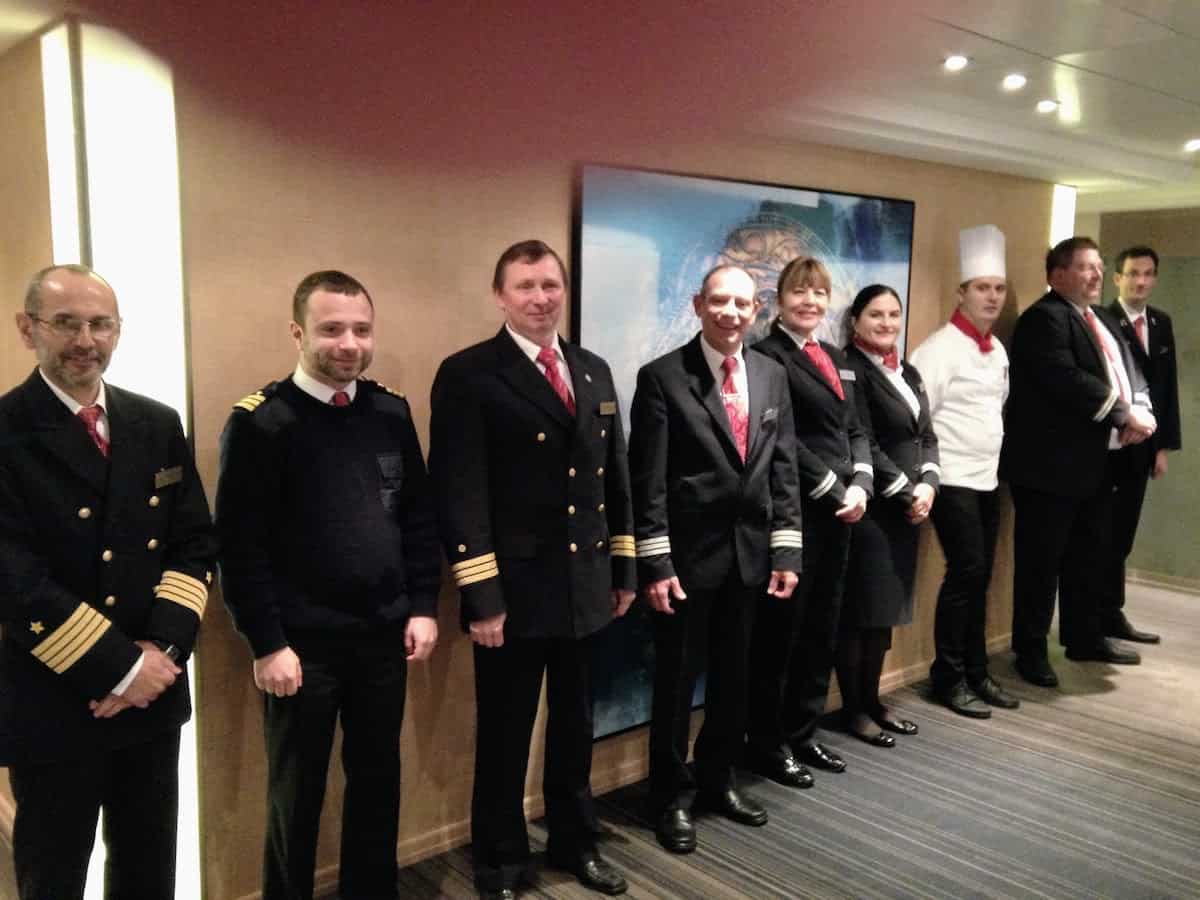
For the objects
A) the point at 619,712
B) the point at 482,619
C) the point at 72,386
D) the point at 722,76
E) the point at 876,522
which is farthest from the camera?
the point at 876,522

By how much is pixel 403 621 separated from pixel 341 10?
4.51 ft

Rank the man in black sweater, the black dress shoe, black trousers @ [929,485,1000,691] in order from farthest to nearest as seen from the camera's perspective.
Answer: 1. the black dress shoe
2. black trousers @ [929,485,1000,691]
3. the man in black sweater

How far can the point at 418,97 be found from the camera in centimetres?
235

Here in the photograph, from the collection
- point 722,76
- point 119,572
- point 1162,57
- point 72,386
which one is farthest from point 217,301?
point 1162,57

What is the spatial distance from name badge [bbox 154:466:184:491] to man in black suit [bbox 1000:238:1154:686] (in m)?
3.26

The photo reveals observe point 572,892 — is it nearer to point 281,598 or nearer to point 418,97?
point 281,598

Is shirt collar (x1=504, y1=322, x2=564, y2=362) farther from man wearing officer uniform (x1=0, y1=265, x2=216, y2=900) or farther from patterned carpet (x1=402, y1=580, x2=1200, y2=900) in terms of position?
patterned carpet (x1=402, y1=580, x2=1200, y2=900)

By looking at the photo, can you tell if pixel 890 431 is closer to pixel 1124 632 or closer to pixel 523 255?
pixel 523 255

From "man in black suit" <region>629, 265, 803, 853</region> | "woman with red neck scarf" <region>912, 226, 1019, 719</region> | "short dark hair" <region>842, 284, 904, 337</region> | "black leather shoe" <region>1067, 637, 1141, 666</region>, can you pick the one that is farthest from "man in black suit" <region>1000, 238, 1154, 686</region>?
"man in black suit" <region>629, 265, 803, 853</region>

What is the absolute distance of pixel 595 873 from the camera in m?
2.49

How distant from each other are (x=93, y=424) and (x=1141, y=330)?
14.6 feet

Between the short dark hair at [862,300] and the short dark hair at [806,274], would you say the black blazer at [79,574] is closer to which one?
the short dark hair at [806,274]

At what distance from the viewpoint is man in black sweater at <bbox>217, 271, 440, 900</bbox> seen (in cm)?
201

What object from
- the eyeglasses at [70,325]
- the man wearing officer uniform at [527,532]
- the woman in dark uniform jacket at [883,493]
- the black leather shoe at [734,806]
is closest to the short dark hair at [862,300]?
the woman in dark uniform jacket at [883,493]
